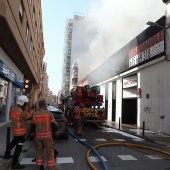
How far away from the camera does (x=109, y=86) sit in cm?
2495

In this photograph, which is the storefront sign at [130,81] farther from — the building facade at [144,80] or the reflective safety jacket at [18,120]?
the reflective safety jacket at [18,120]

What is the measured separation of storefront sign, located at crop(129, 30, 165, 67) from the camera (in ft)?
45.2

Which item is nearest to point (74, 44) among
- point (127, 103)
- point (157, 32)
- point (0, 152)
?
point (127, 103)

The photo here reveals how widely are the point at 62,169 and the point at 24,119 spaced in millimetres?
1566

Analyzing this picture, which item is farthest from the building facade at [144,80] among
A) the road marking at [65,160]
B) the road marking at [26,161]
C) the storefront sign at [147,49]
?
the road marking at [26,161]

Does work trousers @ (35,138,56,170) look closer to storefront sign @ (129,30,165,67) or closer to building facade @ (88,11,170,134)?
building facade @ (88,11,170,134)

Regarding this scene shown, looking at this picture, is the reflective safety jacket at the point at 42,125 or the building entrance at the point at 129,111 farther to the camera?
the building entrance at the point at 129,111

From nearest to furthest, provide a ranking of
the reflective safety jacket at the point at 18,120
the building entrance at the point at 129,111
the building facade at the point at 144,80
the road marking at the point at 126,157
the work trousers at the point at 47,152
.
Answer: the work trousers at the point at 47,152 → the reflective safety jacket at the point at 18,120 → the road marking at the point at 126,157 → the building facade at the point at 144,80 → the building entrance at the point at 129,111

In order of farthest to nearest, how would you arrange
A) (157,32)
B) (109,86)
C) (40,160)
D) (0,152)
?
1. (109,86)
2. (157,32)
3. (0,152)
4. (40,160)

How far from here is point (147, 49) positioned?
50.7ft

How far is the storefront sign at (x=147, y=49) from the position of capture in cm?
1377

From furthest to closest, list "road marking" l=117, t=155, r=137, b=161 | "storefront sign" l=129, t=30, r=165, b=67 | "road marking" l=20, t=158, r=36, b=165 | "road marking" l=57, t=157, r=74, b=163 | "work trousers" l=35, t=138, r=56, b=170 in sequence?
"storefront sign" l=129, t=30, r=165, b=67 → "road marking" l=117, t=155, r=137, b=161 → "road marking" l=57, t=157, r=74, b=163 → "road marking" l=20, t=158, r=36, b=165 → "work trousers" l=35, t=138, r=56, b=170

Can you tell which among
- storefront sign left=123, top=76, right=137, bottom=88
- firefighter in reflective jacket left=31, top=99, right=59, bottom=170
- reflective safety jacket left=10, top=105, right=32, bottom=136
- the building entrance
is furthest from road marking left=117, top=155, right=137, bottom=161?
the building entrance

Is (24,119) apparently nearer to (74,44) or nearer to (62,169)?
(62,169)
